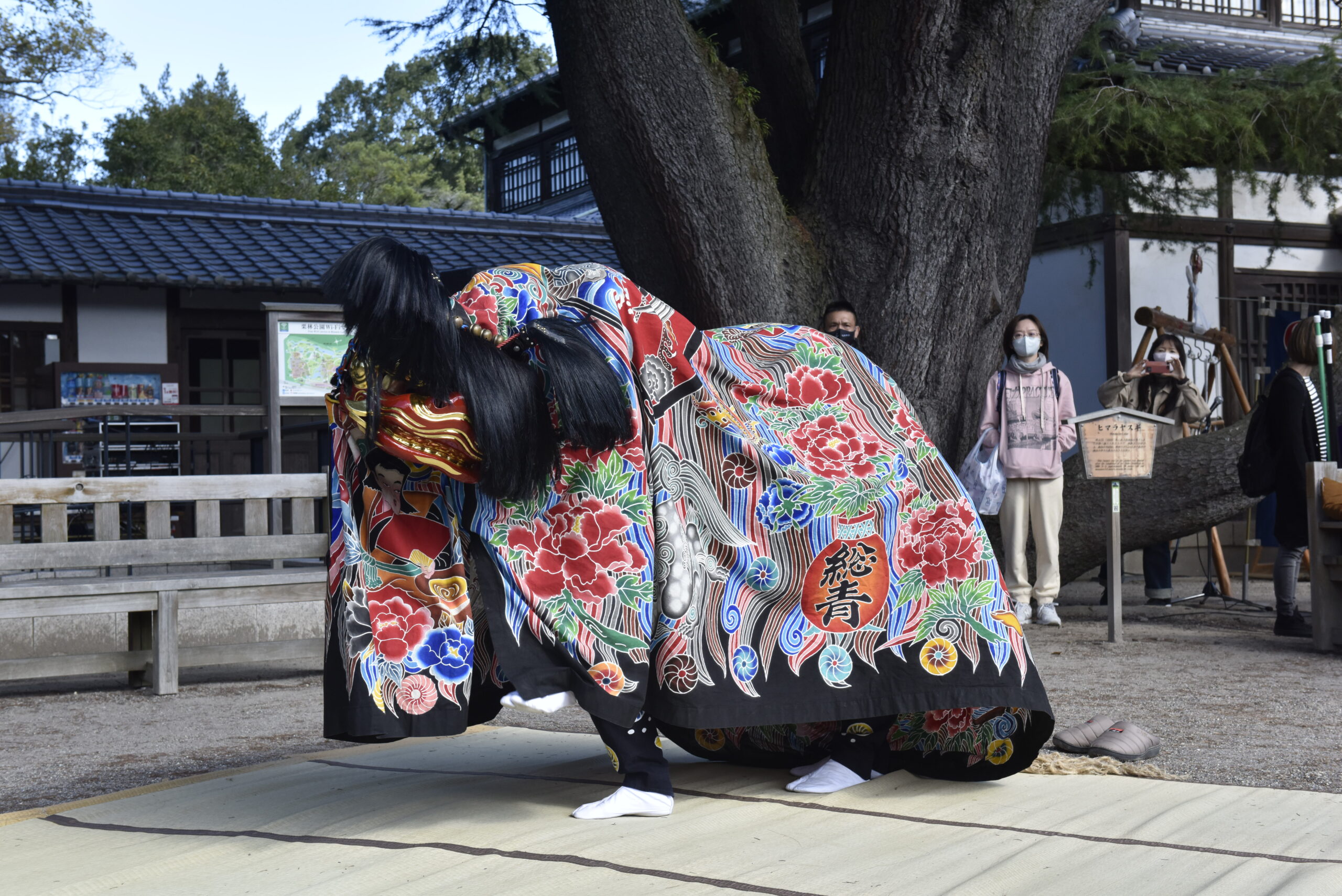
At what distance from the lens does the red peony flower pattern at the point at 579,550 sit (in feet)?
8.81

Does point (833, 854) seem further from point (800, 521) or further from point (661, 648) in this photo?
point (800, 521)

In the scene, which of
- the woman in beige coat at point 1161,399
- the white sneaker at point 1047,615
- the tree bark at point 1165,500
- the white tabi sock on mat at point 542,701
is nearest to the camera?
the white tabi sock on mat at point 542,701

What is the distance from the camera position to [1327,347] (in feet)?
22.7

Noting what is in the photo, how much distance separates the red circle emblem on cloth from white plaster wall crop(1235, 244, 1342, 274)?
30.6 ft

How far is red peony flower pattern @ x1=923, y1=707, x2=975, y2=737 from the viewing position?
313cm

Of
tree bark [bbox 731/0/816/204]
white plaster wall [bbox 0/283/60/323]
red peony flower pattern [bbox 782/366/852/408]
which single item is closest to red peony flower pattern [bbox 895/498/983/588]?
red peony flower pattern [bbox 782/366/852/408]

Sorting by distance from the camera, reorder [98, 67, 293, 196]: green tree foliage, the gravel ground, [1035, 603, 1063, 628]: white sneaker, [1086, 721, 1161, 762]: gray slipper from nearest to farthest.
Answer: [1086, 721, 1161, 762]: gray slipper → the gravel ground → [1035, 603, 1063, 628]: white sneaker → [98, 67, 293, 196]: green tree foliage

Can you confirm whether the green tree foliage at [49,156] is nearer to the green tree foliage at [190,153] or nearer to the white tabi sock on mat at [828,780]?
the green tree foliage at [190,153]

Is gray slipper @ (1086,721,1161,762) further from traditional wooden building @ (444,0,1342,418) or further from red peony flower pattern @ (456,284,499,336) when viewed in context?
traditional wooden building @ (444,0,1342,418)

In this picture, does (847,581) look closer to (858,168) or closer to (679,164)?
(679,164)

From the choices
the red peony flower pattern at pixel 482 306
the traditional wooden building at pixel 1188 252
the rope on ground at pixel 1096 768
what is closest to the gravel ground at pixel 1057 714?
the rope on ground at pixel 1096 768

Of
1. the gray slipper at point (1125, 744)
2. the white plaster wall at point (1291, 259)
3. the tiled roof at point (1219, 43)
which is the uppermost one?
the tiled roof at point (1219, 43)

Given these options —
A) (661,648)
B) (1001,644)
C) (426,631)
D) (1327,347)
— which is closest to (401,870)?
(426,631)

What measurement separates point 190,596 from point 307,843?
128 inches
